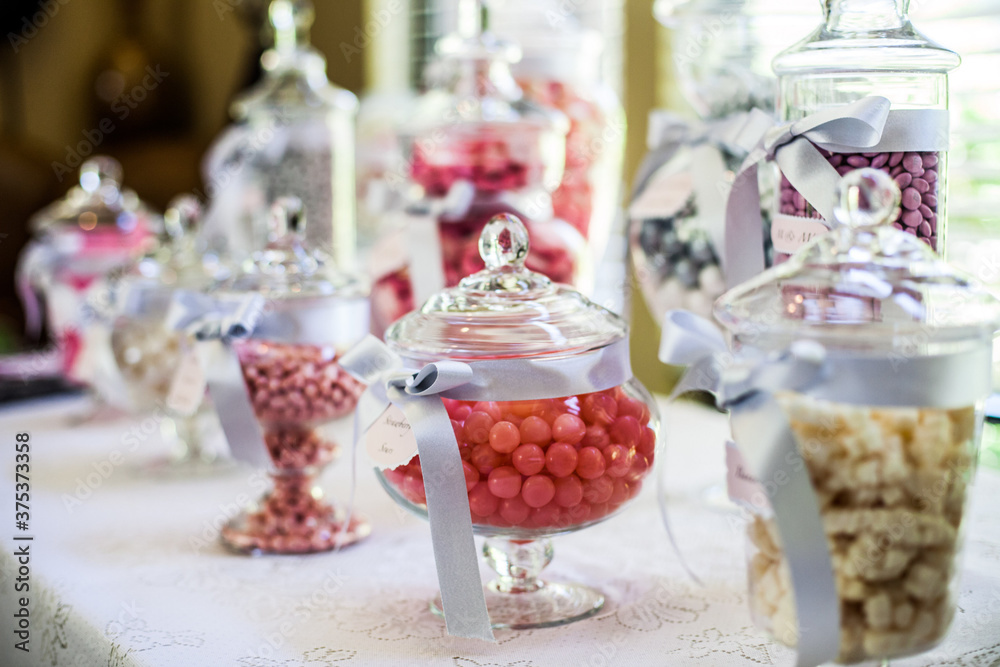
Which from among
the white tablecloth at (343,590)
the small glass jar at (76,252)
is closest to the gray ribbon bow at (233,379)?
the white tablecloth at (343,590)

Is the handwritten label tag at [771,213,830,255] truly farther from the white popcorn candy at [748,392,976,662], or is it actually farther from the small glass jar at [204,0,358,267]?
the small glass jar at [204,0,358,267]

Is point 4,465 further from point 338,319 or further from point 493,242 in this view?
point 493,242

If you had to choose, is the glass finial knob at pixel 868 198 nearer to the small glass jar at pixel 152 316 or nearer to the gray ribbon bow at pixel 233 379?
the gray ribbon bow at pixel 233 379

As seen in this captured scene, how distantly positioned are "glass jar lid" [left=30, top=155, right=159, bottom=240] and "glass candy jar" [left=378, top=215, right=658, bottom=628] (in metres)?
0.98

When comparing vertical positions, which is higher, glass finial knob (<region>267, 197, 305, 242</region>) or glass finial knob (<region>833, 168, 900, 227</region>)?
glass finial knob (<region>833, 168, 900, 227</region>)

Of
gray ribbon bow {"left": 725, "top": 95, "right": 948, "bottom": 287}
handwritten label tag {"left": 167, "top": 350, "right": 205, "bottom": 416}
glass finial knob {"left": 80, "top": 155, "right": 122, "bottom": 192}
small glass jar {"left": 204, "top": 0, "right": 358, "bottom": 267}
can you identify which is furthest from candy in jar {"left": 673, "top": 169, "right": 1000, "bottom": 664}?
glass finial knob {"left": 80, "top": 155, "right": 122, "bottom": 192}

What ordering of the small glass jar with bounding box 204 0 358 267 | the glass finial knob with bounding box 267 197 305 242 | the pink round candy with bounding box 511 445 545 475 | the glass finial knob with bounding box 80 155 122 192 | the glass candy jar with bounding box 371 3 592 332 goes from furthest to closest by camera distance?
the glass finial knob with bounding box 80 155 122 192 < the small glass jar with bounding box 204 0 358 267 < the glass candy jar with bounding box 371 3 592 332 < the glass finial knob with bounding box 267 197 305 242 < the pink round candy with bounding box 511 445 545 475

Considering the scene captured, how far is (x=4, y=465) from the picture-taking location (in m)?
1.32

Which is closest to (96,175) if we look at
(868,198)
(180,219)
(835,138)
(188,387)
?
(180,219)

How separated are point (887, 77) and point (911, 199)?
0.10 m

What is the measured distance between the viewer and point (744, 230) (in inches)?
36.2

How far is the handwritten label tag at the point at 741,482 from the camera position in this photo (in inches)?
25.8

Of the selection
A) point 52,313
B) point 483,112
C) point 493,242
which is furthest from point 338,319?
point 52,313

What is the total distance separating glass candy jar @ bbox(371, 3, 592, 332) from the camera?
116 centimetres
